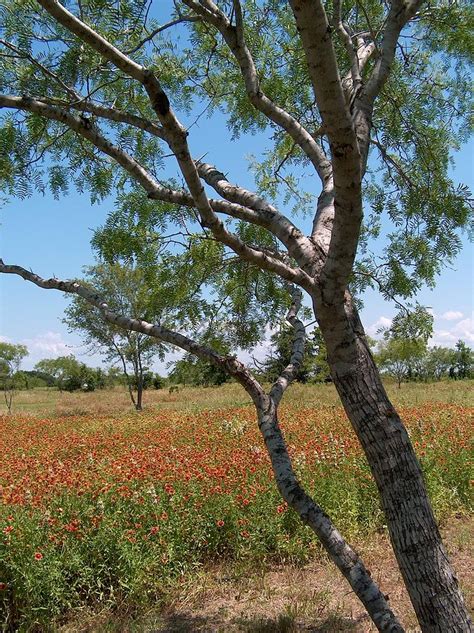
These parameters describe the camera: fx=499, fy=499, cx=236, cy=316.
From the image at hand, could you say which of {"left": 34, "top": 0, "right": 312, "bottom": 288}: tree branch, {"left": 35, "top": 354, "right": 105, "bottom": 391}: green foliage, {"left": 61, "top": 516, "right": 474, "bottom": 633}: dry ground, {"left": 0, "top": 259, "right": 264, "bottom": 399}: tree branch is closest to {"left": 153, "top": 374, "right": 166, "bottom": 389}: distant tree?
{"left": 35, "top": 354, "right": 105, "bottom": 391}: green foliage

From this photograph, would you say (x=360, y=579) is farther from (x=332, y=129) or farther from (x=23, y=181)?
(x=23, y=181)

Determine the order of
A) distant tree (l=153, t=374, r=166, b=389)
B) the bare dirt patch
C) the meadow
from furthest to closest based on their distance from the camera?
distant tree (l=153, t=374, r=166, b=389), the meadow, the bare dirt patch

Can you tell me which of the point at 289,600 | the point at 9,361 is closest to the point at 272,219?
the point at 289,600

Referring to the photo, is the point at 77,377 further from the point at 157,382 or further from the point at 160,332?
the point at 160,332

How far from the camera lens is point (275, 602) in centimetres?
433

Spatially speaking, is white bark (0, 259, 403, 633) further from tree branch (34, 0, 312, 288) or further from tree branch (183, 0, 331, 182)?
tree branch (183, 0, 331, 182)

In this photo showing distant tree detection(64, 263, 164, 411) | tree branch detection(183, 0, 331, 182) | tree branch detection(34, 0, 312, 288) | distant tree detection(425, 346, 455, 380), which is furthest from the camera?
distant tree detection(425, 346, 455, 380)

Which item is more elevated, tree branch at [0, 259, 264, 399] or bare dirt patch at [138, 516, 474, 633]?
tree branch at [0, 259, 264, 399]

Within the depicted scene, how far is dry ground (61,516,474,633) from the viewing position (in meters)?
3.94

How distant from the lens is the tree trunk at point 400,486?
7.10 ft

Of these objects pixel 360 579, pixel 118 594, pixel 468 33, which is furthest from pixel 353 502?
pixel 468 33

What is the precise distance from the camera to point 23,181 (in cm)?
328

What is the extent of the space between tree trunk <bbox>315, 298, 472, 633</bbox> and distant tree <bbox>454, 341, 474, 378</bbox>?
56655 mm

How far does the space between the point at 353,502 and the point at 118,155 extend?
15.9 feet
